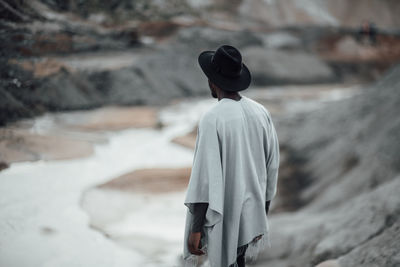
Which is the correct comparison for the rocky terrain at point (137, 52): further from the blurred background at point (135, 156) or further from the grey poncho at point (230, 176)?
the grey poncho at point (230, 176)

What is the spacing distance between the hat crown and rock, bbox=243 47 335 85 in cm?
1269

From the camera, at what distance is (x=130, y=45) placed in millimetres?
12922

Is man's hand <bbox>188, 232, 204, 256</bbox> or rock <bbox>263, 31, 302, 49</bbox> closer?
man's hand <bbox>188, 232, 204, 256</bbox>

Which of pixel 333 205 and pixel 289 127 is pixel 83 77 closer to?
pixel 289 127

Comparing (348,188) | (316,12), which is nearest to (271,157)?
(348,188)

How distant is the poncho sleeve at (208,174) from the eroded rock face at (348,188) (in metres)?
1.12

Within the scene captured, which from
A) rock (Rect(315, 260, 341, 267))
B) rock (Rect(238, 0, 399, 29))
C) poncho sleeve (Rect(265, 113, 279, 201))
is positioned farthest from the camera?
rock (Rect(238, 0, 399, 29))

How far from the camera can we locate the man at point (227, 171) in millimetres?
1627

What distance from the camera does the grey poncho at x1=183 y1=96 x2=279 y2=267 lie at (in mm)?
1624

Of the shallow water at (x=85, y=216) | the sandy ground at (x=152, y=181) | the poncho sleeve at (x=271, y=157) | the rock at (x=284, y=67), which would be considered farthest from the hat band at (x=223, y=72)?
the rock at (x=284, y=67)

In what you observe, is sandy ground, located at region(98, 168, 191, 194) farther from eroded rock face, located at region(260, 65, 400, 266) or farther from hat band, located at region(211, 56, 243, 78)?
hat band, located at region(211, 56, 243, 78)

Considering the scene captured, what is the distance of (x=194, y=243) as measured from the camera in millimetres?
1674

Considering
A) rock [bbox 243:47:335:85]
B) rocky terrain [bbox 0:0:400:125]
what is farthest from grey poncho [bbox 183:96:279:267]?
rock [bbox 243:47:335:85]

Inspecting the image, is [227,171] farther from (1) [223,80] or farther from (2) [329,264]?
(2) [329,264]
